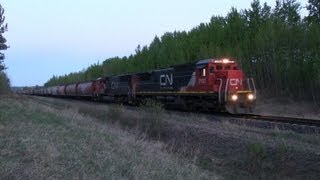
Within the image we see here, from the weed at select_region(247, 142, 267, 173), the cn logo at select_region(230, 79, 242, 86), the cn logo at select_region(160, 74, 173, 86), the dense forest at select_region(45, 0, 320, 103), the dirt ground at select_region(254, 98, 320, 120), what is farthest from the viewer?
the dense forest at select_region(45, 0, 320, 103)

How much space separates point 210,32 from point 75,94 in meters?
19.6

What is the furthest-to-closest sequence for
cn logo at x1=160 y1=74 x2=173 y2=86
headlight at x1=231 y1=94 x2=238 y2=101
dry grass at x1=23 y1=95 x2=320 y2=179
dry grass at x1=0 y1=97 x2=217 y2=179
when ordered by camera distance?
cn logo at x1=160 y1=74 x2=173 y2=86
headlight at x1=231 y1=94 x2=238 y2=101
dry grass at x1=23 y1=95 x2=320 y2=179
dry grass at x1=0 y1=97 x2=217 y2=179

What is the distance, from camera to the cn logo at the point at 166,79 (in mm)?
35391

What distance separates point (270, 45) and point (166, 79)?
689 inches

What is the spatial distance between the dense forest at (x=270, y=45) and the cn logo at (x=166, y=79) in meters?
12.8

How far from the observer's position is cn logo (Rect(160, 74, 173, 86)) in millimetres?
35391

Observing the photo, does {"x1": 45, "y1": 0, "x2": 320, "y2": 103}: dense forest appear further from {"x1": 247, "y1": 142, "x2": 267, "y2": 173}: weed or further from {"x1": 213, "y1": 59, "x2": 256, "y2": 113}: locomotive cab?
{"x1": 247, "y1": 142, "x2": 267, "y2": 173}: weed

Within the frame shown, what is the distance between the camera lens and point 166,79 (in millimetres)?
36094

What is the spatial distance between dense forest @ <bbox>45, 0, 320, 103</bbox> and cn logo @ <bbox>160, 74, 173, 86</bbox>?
1276 cm

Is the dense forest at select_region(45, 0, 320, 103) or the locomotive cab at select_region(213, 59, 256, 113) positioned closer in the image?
the locomotive cab at select_region(213, 59, 256, 113)

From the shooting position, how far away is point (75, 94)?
70.0 meters

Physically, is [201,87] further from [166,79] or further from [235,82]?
[166,79]

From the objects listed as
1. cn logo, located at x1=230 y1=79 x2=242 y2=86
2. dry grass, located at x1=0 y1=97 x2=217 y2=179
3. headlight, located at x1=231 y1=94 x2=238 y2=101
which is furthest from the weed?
cn logo, located at x1=230 y1=79 x2=242 y2=86

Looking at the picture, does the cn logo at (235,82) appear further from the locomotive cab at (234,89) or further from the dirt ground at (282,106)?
the dirt ground at (282,106)
